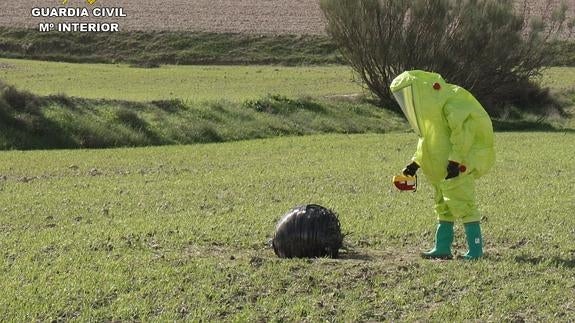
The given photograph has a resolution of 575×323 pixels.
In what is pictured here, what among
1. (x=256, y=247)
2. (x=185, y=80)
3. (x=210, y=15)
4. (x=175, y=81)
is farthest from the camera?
(x=210, y=15)

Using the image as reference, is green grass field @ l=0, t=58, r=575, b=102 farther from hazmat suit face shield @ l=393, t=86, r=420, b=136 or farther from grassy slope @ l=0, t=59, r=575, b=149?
hazmat suit face shield @ l=393, t=86, r=420, b=136

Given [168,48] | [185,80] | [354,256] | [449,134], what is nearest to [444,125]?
[449,134]

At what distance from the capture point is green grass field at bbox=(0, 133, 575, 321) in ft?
28.0

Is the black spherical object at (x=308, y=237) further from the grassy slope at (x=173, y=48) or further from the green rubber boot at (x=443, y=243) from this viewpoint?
the grassy slope at (x=173, y=48)

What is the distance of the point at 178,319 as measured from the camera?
8.15 meters

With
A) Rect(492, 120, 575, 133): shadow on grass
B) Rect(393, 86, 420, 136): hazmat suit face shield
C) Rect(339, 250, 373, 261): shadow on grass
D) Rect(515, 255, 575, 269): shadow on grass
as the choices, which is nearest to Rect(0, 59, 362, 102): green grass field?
Rect(492, 120, 575, 133): shadow on grass

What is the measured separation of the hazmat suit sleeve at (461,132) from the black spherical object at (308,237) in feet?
4.95

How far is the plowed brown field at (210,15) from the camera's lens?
6500cm

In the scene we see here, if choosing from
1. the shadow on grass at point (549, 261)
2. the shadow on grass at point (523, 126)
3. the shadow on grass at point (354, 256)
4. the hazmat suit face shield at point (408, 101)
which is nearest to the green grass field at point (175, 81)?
the shadow on grass at point (523, 126)

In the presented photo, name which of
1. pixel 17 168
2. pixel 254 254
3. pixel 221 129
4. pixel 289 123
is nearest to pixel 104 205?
pixel 254 254

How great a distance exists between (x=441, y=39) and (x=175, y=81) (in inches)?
507

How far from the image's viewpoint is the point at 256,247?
11492mm

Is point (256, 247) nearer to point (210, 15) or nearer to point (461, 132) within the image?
point (461, 132)

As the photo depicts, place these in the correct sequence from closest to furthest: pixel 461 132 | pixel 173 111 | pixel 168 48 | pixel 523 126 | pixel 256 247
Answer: pixel 461 132
pixel 256 247
pixel 173 111
pixel 523 126
pixel 168 48
